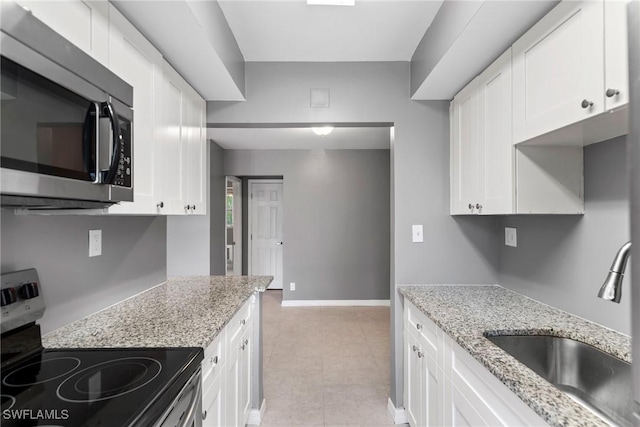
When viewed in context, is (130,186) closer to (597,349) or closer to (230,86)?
(230,86)

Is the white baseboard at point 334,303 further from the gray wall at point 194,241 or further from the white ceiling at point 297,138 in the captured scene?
the white ceiling at point 297,138

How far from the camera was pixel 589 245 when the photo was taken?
142 centimetres

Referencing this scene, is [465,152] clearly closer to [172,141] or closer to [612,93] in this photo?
[612,93]

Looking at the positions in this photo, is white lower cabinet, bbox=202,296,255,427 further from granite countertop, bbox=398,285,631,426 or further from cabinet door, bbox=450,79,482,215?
cabinet door, bbox=450,79,482,215

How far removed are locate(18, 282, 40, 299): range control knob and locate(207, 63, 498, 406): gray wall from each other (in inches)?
56.9

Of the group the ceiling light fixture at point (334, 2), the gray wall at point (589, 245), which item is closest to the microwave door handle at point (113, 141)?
the ceiling light fixture at point (334, 2)

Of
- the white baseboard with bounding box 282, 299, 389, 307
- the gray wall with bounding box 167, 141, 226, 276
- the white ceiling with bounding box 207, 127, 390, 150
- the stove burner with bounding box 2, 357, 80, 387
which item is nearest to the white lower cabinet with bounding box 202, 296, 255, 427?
the stove burner with bounding box 2, 357, 80, 387

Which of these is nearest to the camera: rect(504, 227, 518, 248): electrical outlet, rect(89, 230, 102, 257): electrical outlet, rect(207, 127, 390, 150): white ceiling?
rect(89, 230, 102, 257): electrical outlet

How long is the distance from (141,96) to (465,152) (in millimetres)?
1784

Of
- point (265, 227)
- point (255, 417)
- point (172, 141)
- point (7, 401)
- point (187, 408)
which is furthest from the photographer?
point (265, 227)

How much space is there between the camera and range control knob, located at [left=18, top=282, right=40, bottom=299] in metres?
1.06

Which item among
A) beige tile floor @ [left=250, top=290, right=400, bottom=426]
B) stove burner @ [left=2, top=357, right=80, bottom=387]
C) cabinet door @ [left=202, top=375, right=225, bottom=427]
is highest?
stove burner @ [left=2, top=357, right=80, bottom=387]

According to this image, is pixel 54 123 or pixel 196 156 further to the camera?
pixel 196 156

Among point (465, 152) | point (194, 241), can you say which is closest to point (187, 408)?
point (465, 152)
